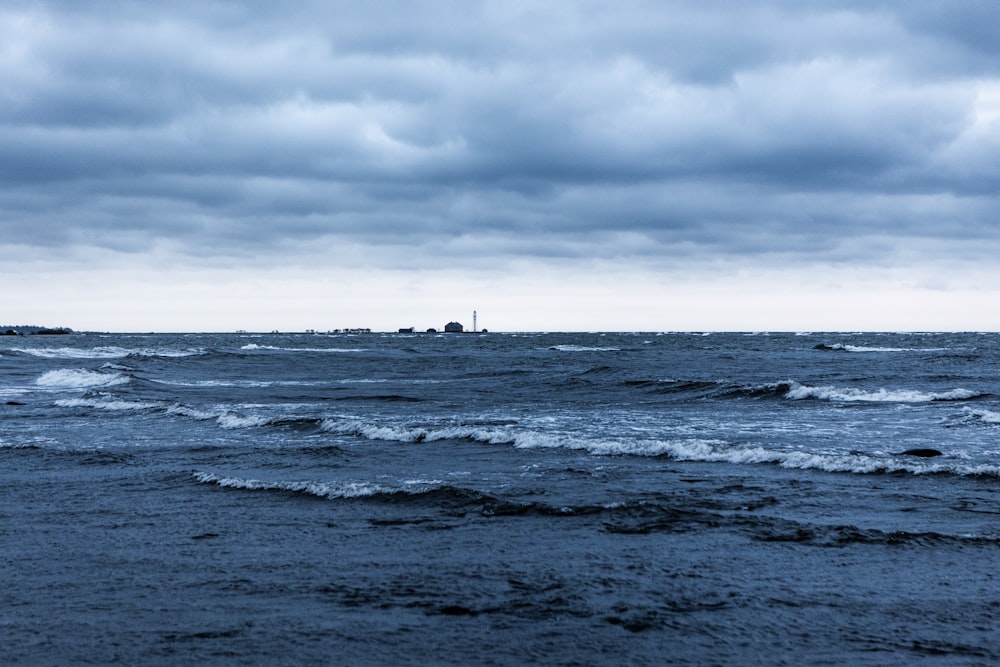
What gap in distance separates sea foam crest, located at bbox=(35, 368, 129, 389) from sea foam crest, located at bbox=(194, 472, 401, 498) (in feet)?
91.8

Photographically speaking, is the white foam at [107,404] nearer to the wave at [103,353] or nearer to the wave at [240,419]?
A: the wave at [240,419]

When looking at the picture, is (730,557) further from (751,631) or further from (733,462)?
(733,462)

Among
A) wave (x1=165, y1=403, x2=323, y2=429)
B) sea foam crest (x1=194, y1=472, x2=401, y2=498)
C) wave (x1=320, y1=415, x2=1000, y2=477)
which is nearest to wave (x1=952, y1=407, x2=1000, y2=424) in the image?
wave (x1=320, y1=415, x2=1000, y2=477)

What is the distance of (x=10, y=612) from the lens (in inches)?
279

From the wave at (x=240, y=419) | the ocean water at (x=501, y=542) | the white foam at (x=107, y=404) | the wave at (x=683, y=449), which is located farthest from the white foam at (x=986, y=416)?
the white foam at (x=107, y=404)

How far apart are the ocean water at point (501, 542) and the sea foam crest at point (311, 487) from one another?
78mm

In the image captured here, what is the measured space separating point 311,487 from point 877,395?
887 inches

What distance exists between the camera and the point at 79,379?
4191cm

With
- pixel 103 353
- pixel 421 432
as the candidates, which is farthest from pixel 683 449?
pixel 103 353

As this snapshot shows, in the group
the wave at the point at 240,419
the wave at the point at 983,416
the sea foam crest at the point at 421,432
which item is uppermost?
the wave at the point at 983,416

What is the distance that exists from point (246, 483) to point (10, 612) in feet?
20.0

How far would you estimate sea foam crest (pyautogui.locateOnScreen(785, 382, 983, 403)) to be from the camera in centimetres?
2772

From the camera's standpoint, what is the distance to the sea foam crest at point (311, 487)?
40.4 feet

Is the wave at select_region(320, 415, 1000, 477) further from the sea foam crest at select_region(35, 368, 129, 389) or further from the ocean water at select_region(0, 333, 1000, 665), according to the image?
the sea foam crest at select_region(35, 368, 129, 389)
